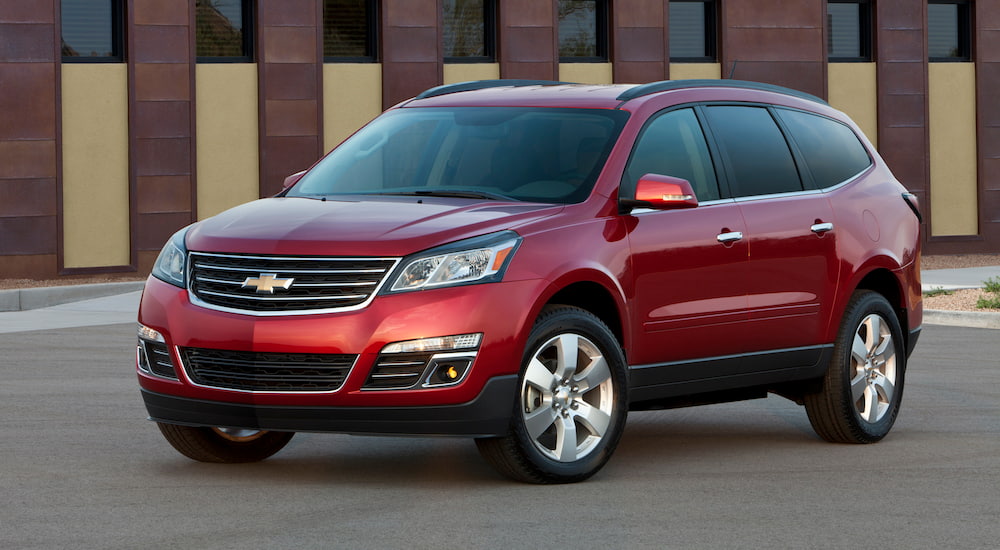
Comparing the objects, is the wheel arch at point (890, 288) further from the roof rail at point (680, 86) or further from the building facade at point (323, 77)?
the building facade at point (323, 77)

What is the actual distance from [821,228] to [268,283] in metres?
3.20

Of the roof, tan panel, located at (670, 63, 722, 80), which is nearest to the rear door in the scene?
the roof

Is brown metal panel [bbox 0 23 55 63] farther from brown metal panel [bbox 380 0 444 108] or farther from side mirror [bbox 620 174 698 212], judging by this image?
side mirror [bbox 620 174 698 212]

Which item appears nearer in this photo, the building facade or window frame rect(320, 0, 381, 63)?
the building facade

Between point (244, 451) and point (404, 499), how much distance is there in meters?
1.39

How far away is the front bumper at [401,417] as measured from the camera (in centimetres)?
718

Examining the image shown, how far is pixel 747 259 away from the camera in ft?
27.9

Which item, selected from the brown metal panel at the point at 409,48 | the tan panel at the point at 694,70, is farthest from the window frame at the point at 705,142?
the tan panel at the point at 694,70

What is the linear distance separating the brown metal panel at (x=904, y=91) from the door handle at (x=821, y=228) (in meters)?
22.4

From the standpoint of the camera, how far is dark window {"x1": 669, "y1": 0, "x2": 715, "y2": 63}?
30.0 m

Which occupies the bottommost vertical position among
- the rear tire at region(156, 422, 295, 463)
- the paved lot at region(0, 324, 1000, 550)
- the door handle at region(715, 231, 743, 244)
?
the paved lot at region(0, 324, 1000, 550)

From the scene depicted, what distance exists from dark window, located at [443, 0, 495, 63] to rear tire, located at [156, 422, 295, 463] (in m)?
20.4

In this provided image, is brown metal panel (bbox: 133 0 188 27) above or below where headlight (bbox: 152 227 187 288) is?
above

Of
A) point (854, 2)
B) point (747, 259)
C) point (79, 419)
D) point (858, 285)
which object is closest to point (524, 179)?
point (747, 259)
